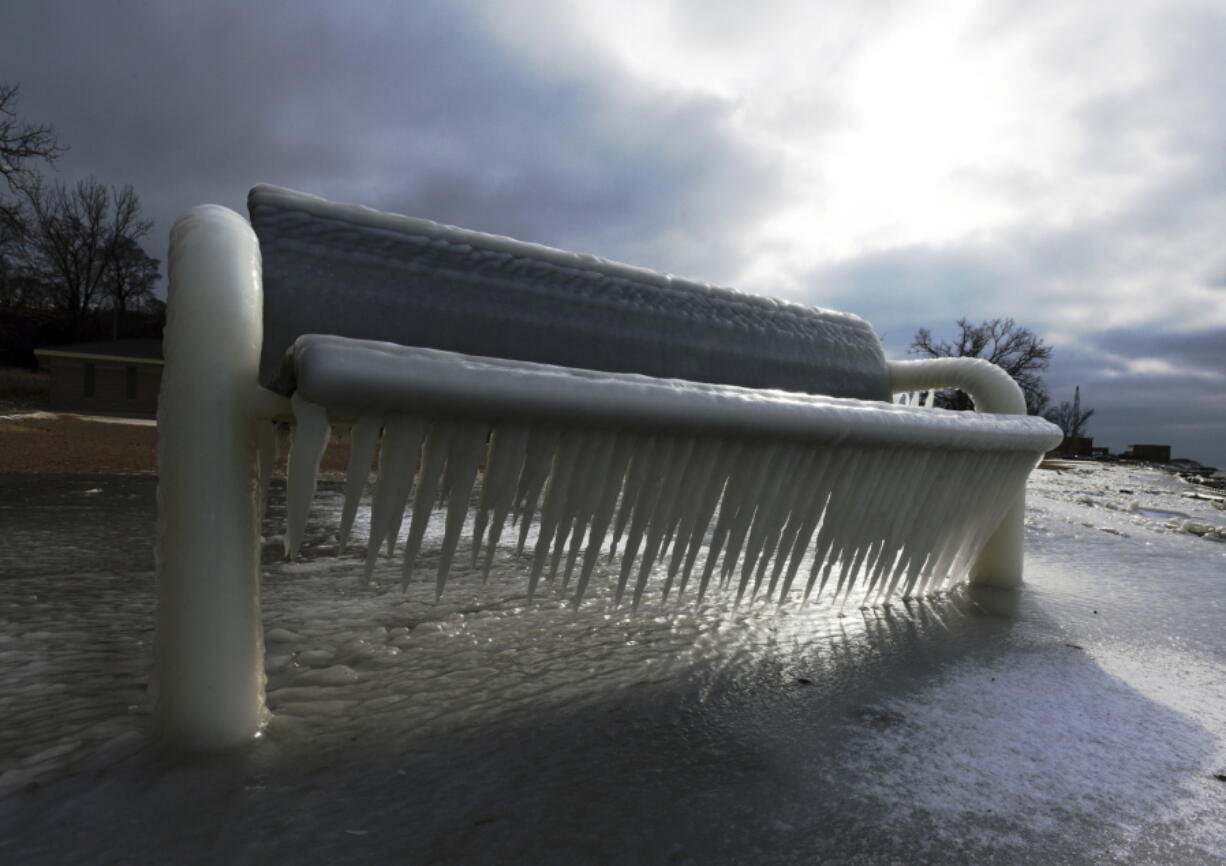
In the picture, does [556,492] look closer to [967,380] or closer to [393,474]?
[393,474]

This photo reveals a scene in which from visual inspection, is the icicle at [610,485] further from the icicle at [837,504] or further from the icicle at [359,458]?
the icicle at [837,504]

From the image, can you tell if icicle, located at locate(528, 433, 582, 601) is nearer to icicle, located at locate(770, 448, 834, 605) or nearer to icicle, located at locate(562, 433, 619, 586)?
icicle, located at locate(562, 433, 619, 586)

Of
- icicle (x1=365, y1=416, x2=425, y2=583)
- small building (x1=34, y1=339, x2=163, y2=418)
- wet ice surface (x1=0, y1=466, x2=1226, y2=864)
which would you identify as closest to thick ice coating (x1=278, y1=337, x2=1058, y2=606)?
icicle (x1=365, y1=416, x2=425, y2=583)

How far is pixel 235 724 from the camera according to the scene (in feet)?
3.05

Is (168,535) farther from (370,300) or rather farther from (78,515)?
(78,515)

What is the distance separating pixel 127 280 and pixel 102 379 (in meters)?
12.7

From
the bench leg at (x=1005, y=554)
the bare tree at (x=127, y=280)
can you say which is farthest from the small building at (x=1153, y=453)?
the bare tree at (x=127, y=280)

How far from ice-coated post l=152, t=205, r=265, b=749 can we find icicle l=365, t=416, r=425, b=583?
17 centimetres

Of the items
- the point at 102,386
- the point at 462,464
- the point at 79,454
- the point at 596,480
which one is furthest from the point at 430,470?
the point at 102,386

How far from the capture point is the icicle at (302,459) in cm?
86

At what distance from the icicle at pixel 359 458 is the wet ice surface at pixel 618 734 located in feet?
1.10

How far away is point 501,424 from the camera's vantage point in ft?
3.19

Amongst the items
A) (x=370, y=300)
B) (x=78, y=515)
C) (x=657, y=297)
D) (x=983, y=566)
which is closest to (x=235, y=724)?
(x=370, y=300)

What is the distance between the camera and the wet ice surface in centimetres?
79
